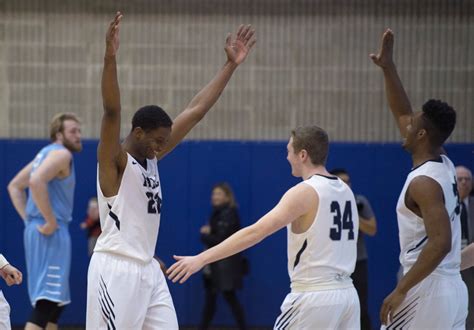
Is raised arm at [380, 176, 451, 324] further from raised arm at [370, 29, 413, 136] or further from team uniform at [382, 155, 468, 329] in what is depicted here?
raised arm at [370, 29, 413, 136]

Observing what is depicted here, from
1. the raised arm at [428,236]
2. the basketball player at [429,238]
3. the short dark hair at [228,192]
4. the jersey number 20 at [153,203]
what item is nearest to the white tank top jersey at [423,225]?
the basketball player at [429,238]

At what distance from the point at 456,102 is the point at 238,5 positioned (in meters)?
3.04

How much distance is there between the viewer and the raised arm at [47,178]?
29.8 ft

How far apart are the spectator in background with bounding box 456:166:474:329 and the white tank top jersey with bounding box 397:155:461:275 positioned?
2673 millimetres

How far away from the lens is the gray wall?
1181 centimetres

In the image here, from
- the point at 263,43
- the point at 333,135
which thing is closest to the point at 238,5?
the point at 263,43

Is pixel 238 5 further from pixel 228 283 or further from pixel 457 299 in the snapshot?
pixel 457 299

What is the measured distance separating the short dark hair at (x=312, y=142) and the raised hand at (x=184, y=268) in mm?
996

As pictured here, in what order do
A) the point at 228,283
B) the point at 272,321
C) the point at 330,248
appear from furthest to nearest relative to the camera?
1. the point at 272,321
2. the point at 228,283
3. the point at 330,248

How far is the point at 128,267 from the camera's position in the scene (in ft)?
19.4

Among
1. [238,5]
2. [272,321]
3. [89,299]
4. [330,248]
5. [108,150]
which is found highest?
[238,5]

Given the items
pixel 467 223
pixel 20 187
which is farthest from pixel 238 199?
pixel 467 223

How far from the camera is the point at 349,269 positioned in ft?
19.1

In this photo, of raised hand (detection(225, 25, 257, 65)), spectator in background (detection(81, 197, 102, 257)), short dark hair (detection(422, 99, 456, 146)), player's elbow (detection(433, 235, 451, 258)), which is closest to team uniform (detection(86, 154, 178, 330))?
raised hand (detection(225, 25, 257, 65))
